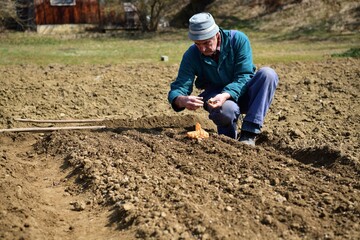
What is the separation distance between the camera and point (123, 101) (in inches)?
307

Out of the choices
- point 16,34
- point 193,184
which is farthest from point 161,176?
point 16,34

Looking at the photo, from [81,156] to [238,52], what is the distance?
6.19 feet

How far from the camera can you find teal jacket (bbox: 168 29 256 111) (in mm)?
5316

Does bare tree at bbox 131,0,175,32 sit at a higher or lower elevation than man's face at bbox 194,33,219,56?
lower

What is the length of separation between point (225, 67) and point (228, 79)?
16 centimetres

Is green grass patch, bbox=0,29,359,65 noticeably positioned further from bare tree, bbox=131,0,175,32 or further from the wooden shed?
the wooden shed

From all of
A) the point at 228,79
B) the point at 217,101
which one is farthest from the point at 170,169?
the point at 228,79

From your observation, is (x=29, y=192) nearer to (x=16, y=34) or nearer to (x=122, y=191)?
(x=122, y=191)

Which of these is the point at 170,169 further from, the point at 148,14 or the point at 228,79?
the point at 148,14

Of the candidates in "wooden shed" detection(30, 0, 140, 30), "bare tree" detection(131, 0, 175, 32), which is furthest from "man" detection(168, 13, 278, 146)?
"wooden shed" detection(30, 0, 140, 30)

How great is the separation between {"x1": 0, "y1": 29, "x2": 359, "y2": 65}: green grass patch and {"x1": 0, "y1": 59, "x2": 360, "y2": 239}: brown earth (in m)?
4.33

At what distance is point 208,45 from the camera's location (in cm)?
516

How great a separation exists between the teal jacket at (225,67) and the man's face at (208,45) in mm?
120

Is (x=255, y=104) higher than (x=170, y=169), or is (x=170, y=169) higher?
(x=255, y=104)
